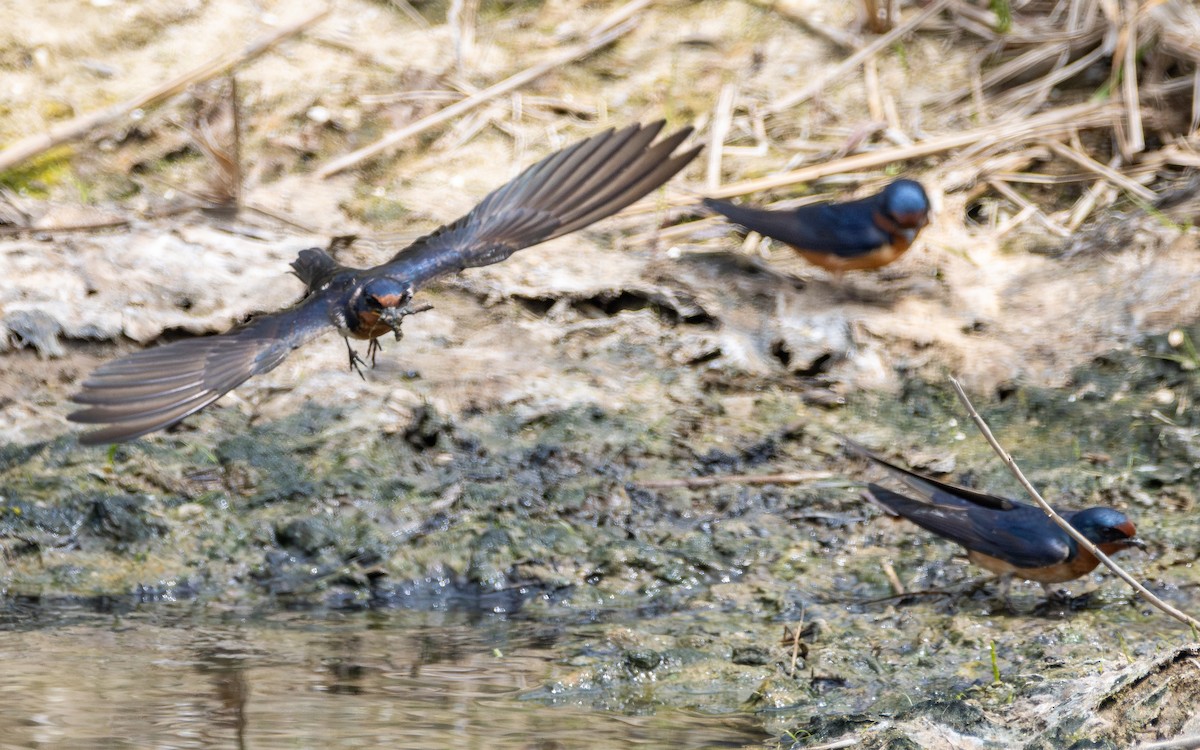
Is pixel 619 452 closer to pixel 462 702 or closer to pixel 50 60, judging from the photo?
pixel 462 702

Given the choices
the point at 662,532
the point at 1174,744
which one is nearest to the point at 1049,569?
the point at 662,532

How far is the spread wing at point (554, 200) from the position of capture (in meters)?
4.41

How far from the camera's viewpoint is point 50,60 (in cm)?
700

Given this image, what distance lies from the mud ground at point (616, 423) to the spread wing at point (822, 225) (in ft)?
0.66

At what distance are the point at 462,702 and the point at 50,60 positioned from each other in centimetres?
498

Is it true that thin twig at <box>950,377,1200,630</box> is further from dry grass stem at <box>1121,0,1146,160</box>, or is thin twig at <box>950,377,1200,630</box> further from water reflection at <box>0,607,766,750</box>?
dry grass stem at <box>1121,0,1146,160</box>

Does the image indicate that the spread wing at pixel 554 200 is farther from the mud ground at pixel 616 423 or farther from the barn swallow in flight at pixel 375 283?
the mud ground at pixel 616 423

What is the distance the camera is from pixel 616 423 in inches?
194

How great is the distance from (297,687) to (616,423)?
5.92ft

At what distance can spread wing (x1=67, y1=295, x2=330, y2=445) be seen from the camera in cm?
354

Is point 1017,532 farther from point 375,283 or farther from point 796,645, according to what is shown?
point 375,283

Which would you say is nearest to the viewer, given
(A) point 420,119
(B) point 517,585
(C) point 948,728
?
(C) point 948,728

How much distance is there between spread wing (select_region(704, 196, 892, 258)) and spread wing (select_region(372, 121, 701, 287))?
1291 mm

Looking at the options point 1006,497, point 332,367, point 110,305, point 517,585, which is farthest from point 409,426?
point 1006,497
